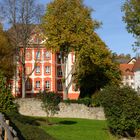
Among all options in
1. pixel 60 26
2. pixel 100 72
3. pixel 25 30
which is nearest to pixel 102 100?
pixel 60 26

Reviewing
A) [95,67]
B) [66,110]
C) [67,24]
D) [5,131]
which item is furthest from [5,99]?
[95,67]

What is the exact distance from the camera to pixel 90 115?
56.3 meters

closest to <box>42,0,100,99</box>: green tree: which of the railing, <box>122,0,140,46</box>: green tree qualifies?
<box>122,0,140,46</box>: green tree

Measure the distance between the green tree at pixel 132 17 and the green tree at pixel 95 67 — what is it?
58.0 ft

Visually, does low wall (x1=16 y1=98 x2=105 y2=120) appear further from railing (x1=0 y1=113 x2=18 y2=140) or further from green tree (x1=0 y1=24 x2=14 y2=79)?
railing (x1=0 y1=113 x2=18 y2=140)

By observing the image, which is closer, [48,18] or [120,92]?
[120,92]

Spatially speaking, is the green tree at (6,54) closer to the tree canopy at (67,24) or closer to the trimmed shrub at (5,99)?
the tree canopy at (67,24)

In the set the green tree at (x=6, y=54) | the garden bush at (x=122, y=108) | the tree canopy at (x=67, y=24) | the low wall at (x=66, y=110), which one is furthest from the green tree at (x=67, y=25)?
the garden bush at (x=122, y=108)

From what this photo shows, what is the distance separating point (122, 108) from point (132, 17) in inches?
466

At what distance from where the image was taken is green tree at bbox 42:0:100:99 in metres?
60.5

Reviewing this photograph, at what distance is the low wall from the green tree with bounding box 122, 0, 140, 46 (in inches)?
589

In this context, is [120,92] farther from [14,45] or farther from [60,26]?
[14,45]

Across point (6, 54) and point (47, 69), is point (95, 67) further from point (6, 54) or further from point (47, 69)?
point (47, 69)

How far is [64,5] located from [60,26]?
9.25 ft
